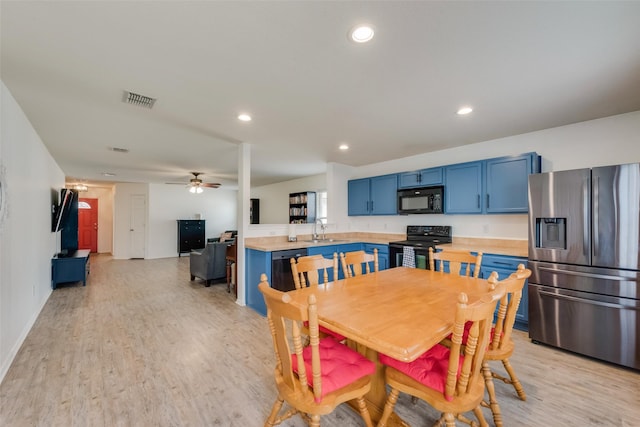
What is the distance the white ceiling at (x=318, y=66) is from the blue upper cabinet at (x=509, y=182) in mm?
411

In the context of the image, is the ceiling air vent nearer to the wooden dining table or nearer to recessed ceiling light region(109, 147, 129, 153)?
recessed ceiling light region(109, 147, 129, 153)

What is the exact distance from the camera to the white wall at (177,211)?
28.5 ft

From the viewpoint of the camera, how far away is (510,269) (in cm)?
326

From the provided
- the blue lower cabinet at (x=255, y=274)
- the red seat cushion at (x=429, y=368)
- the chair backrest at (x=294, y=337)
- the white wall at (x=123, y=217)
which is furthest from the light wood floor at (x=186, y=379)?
the white wall at (x=123, y=217)

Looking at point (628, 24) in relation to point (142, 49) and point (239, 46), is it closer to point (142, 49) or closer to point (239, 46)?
point (239, 46)

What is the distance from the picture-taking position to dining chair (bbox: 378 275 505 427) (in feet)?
3.86

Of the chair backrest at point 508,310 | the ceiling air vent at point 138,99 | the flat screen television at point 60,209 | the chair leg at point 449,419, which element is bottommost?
the chair leg at point 449,419

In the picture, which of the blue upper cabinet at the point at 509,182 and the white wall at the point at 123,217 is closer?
the blue upper cabinet at the point at 509,182

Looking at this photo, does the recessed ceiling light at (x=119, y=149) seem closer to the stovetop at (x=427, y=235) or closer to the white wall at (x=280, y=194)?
the white wall at (x=280, y=194)

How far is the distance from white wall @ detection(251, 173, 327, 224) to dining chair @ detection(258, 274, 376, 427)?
5.89 meters

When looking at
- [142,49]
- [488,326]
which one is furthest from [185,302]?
[488,326]

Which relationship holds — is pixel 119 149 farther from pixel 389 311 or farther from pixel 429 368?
pixel 429 368

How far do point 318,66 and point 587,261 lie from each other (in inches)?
119

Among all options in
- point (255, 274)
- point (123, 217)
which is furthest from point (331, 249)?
point (123, 217)
